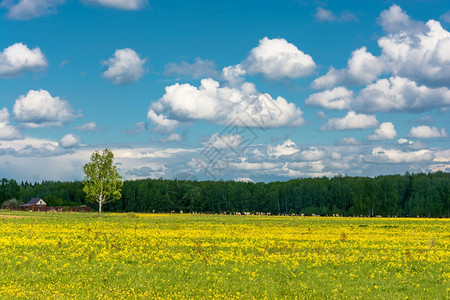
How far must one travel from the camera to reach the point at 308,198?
586ft

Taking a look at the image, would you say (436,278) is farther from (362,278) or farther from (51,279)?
(51,279)

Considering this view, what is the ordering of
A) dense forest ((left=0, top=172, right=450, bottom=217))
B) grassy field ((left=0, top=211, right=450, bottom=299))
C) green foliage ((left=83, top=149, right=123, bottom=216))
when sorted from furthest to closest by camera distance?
dense forest ((left=0, top=172, right=450, bottom=217)), green foliage ((left=83, top=149, right=123, bottom=216)), grassy field ((left=0, top=211, right=450, bottom=299))

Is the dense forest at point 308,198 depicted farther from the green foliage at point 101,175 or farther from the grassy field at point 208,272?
the grassy field at point 208,272

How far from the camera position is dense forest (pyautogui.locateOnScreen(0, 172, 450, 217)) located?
15588 centimetres

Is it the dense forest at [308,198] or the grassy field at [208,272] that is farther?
the dense forest at [308,198]

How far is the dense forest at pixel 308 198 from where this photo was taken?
156 metres

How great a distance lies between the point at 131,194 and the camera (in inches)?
7672

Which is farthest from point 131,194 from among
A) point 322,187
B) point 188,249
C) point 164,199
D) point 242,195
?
point 188,249

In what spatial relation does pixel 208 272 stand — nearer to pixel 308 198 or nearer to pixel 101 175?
pixel 101 175

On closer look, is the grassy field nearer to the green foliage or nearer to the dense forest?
the green foliage

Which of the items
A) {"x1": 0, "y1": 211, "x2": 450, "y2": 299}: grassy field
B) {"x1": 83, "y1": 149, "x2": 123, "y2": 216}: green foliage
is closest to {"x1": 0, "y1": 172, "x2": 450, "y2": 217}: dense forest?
{"x1": 83, "y1": 149, "x2": 123, "y2": 216}: green foliage

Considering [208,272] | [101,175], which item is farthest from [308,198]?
[208,272]

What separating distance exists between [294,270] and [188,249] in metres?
9.40

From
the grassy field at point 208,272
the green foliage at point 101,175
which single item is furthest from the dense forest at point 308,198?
the grassy field at point 208,272
